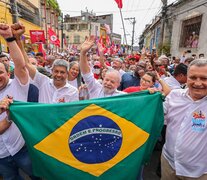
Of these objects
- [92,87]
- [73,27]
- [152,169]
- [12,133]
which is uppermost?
[73,27]

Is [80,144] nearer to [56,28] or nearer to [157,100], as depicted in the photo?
[157,100]

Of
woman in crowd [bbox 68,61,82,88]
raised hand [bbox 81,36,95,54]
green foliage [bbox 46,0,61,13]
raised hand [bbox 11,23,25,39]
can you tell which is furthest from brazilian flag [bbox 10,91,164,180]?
green foliage [bbox 46,0,61,13]

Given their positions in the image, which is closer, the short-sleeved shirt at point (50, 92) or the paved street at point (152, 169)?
the short-sleeved shirt at point (50, 92)

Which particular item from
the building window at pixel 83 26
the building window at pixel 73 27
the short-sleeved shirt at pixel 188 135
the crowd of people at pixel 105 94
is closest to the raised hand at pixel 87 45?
the crowd of people at pixel 105 94

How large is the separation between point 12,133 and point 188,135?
6.24ft

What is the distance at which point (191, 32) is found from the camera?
15859mm

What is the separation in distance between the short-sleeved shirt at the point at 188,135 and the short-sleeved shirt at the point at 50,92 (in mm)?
1385

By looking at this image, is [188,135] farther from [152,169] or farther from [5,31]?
[5,31]

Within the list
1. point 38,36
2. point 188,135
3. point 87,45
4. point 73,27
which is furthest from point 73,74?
point 73,27

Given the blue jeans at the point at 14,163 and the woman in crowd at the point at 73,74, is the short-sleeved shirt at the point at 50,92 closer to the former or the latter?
the blue jeans at the point at 14,163

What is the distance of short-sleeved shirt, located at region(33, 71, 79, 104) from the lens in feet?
8.73

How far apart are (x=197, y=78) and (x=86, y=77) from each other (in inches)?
64.0

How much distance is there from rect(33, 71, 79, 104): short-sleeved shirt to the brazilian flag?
26.5 inches

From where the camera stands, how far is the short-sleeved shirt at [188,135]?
1.83m
